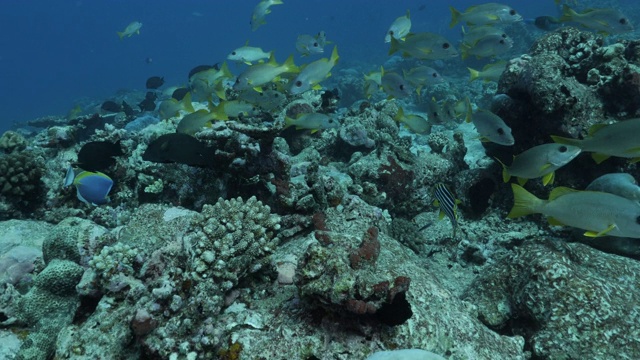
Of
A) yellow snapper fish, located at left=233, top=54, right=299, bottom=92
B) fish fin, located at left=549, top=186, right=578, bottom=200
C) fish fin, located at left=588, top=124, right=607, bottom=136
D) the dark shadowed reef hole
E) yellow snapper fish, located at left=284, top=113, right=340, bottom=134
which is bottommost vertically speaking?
the dark shadowed reef hole

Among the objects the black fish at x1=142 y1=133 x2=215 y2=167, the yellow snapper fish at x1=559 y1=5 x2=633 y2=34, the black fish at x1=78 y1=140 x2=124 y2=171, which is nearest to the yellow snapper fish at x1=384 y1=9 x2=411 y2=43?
the yellow snapper fish at x1=559 y1=5 x2=633 y2=34

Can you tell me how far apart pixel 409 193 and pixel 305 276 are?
4.56 meters

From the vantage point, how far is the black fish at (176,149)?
174 inches

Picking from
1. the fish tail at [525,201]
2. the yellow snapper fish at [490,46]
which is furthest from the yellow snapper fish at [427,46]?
the fish tail at [525,201]

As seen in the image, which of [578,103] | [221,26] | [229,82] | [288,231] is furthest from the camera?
[221,26]

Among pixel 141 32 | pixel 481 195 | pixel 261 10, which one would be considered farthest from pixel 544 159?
pixel 141 32

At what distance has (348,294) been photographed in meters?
2.47

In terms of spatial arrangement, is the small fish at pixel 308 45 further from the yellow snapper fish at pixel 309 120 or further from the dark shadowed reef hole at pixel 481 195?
the dark shadowed reef hole at pixel 481 195

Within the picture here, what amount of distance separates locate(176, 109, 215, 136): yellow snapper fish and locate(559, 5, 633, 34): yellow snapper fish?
6328mm

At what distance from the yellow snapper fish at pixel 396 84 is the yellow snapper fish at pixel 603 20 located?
2936 millimetres

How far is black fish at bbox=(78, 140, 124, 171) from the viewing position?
17.5 feet

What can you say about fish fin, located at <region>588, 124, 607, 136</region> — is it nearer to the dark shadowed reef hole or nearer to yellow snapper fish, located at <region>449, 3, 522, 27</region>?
the dark shadowed reef hole

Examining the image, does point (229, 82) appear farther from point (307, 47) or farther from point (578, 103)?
point (578, 103)

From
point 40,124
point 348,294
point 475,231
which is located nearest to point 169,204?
point 348,294
